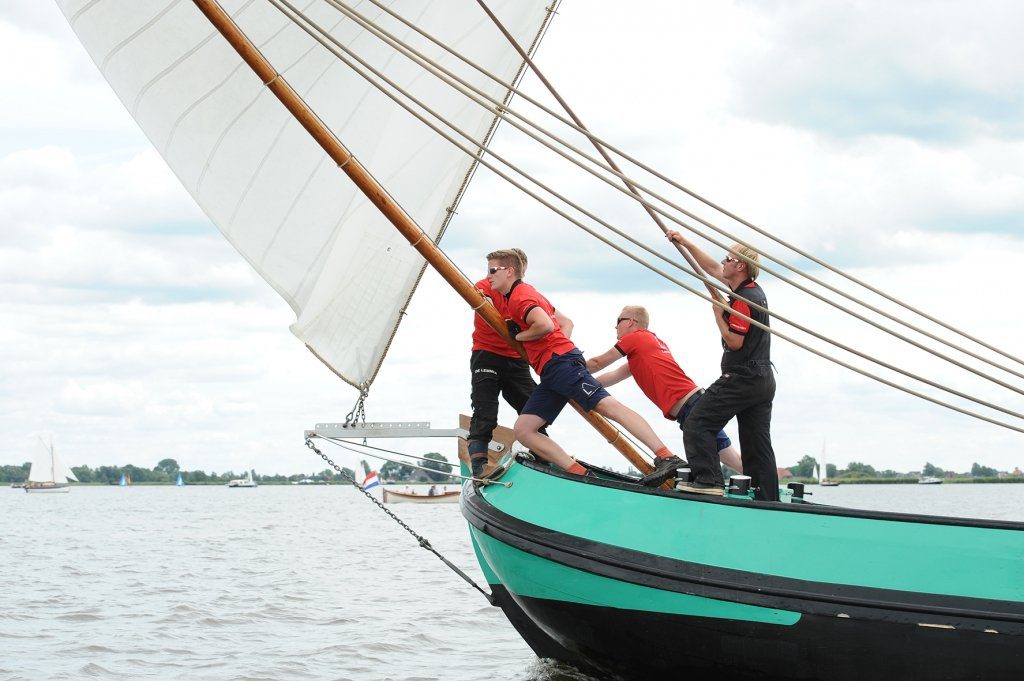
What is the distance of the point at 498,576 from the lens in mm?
7445

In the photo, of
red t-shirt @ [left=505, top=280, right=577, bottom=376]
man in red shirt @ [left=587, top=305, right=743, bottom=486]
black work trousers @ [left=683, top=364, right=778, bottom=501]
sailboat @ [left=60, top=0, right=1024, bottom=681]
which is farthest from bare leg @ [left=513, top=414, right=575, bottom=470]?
black work trousers @ [left=683, top=364, right=778, bottom=501]

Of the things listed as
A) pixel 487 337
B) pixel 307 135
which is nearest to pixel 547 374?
pixel 487 337

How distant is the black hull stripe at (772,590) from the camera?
5.58m

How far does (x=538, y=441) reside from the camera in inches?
290

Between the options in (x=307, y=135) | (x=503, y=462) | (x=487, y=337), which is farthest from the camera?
(x=307, y=135)

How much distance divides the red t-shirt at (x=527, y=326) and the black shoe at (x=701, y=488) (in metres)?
1.17

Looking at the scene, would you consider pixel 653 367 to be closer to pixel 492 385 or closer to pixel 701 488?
pixel 492 385

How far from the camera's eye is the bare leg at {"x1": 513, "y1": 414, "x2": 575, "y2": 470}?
7.32m

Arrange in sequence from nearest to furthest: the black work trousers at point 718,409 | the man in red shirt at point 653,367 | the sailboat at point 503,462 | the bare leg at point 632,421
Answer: the sailboat at point 503,462, the black work trousers at point 718,409, the bare leg at point 632,421, the man in red shirt at point 653,367

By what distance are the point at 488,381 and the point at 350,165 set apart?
1772 mm

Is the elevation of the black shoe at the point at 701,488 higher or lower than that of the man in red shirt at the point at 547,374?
lower

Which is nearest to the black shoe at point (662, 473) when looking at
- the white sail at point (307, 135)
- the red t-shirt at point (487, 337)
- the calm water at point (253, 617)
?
the red t-shirt at point (487, 337)

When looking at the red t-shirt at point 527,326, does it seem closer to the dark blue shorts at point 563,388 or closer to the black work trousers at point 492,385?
the dark blue shorts at point 563,388

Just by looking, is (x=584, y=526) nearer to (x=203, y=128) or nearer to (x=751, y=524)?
(x=751, y=524)
